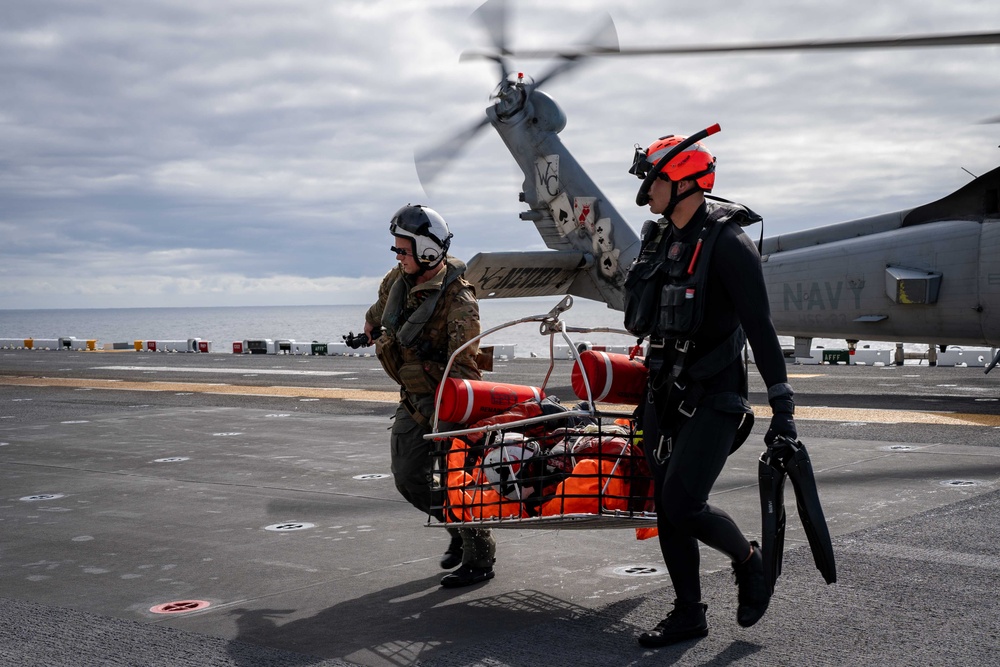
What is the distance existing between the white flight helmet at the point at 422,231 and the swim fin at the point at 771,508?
7.49 ft

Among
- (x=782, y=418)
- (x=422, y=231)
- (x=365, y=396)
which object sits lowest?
(x=365, y=396)

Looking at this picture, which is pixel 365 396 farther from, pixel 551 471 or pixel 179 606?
pixel 551 471

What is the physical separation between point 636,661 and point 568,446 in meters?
1.12

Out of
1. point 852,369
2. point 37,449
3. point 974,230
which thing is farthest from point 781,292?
point 37,449

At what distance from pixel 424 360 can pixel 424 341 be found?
110mm

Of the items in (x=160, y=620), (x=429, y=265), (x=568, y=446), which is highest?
(x=429, y=265)

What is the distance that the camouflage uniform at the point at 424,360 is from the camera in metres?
5.39

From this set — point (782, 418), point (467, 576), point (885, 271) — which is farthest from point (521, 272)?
point (782, 418)

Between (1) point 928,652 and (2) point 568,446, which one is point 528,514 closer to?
(2) point 568,446

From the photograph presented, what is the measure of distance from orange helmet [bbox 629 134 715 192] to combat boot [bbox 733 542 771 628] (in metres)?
1.71

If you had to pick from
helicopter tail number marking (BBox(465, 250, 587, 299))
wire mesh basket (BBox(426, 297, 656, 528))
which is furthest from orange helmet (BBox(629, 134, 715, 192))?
helicopter tail number marking (BBox(465, 250, 587, 299))

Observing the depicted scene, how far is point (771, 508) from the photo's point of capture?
4.06 meters

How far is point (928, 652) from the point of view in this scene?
398 cm

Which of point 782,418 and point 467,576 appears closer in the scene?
point 782,418
